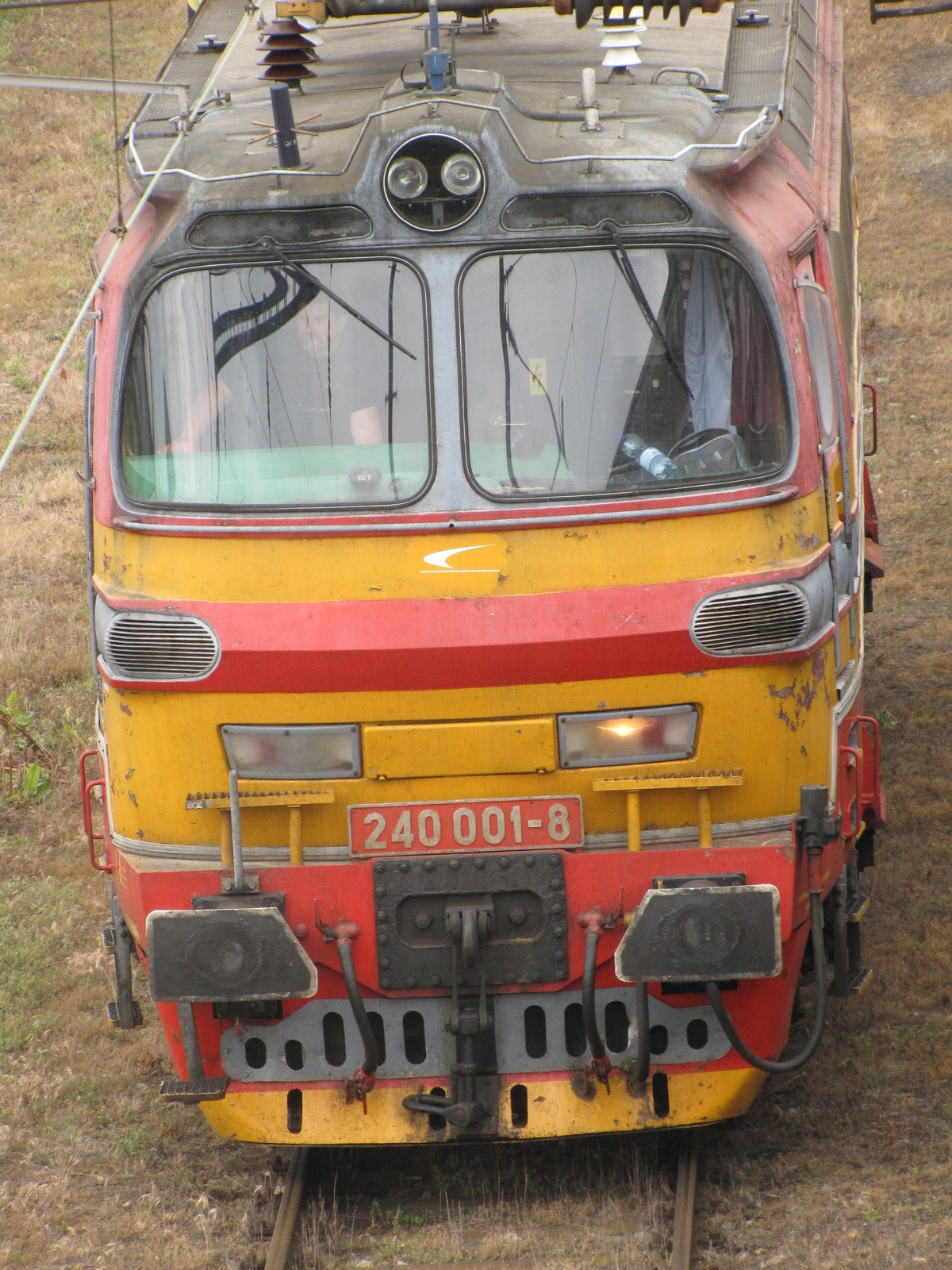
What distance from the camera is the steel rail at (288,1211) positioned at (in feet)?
15.0

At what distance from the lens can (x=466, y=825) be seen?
174 inches

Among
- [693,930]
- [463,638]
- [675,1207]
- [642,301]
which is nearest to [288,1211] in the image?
[675,1207]

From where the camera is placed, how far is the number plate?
441cm

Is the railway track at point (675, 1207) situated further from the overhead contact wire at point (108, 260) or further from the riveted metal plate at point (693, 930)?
the overhead contact wire at point (108, 260)

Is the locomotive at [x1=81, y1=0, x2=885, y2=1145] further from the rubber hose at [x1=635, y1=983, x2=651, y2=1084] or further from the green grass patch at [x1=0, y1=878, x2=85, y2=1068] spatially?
the green grass patch at [x1=0, y1=878, x2=85, y2=1068]

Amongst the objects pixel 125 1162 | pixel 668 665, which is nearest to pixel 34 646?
pixel 125 1162

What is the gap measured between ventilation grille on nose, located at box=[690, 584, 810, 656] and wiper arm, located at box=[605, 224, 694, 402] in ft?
2.07

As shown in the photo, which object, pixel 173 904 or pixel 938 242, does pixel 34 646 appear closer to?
pixel 173 904

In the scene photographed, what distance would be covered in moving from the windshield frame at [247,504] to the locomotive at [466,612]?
1 centimetres

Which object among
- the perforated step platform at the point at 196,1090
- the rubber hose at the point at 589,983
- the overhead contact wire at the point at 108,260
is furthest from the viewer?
the perforated step platform at the point at 196,1090

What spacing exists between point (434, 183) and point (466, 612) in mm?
1228

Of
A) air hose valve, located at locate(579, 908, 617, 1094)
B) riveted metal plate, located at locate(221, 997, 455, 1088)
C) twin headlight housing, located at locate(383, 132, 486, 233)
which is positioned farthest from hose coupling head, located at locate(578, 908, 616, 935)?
twin headlight housing, located at locate(383, 132, 486, 233)

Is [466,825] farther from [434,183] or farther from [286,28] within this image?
[286,28]

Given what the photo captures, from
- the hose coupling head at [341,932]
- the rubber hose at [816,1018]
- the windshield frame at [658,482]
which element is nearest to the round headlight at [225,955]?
the hose coupling head at [341,932]
